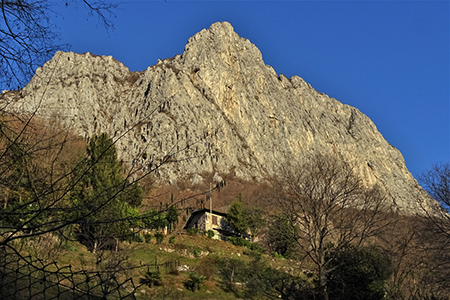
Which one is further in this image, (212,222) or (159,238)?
(212,222)

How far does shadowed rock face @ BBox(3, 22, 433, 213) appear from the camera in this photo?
8794 centimetres

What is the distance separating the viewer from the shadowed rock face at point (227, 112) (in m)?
87.9

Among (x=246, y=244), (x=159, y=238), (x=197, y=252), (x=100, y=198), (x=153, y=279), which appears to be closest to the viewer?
(x=100, y=198)

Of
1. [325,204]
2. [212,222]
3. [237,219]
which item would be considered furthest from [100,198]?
[212,222]

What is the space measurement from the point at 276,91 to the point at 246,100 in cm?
1892

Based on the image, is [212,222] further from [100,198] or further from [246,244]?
[100,198]

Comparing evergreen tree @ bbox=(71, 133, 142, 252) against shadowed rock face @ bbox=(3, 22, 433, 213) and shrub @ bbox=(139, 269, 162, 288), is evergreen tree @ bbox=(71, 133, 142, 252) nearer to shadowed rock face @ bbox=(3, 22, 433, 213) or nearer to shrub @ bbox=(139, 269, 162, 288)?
shrub @ bbox=(139, 269, 162, 288)

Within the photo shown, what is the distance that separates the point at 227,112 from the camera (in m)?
106

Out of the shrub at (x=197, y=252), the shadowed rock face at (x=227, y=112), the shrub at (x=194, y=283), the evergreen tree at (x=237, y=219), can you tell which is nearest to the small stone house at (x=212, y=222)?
the evergreen tree at (x=237, y=219)

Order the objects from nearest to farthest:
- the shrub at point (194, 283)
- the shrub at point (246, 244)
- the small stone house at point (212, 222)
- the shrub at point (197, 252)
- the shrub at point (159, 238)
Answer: the shrub at point (194, 283), the shrub at point (197, 252), the shrub at point (159, 238), the shrub at point (246, 244), the small stone house at point (212, 222)

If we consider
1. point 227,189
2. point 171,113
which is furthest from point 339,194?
point 171,113

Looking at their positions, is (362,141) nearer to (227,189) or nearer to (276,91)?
(276,91)

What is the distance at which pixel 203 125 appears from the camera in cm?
9275

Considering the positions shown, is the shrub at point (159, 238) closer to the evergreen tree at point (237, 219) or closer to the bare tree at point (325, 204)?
the bare tree at point (325, 204)
